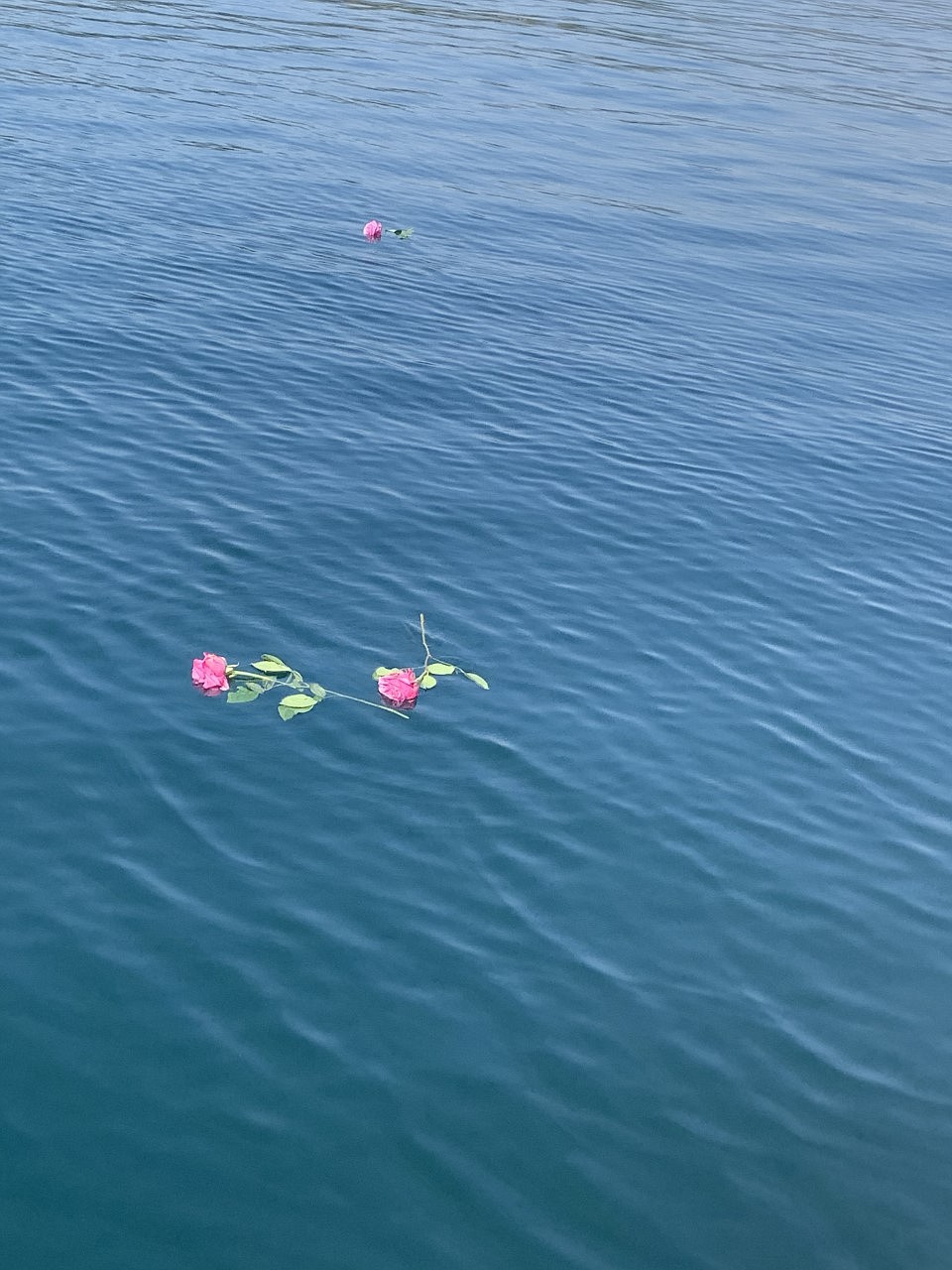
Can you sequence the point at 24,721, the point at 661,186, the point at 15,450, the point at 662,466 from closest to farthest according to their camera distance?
the point at 24,721 < the point at 15,450 < the point at 662,466 < the point at 661,186

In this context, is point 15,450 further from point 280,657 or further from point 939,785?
point 939,785

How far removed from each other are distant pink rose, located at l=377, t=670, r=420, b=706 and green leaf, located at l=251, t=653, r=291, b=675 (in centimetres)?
119

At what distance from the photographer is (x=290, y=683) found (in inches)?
651

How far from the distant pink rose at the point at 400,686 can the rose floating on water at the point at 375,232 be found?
20.4m

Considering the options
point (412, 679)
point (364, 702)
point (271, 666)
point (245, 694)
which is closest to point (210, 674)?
point (245, 694)

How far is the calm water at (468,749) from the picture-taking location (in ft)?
35.7

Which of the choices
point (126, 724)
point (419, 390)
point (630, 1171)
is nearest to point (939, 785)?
point (630, 1171)

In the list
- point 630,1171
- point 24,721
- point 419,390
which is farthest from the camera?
point 419,390

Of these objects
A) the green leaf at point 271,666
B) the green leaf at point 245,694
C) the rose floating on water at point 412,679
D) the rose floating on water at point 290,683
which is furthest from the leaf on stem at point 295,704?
the rose floating on water at point 412,679

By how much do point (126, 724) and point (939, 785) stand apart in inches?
327

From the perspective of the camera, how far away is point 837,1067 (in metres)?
12.2

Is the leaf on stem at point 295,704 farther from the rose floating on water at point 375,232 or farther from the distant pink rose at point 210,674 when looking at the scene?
the rose floating on water at point 375,232

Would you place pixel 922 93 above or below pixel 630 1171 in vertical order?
above

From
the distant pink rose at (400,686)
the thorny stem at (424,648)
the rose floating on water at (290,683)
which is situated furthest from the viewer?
the thorny stem at (424,648)
